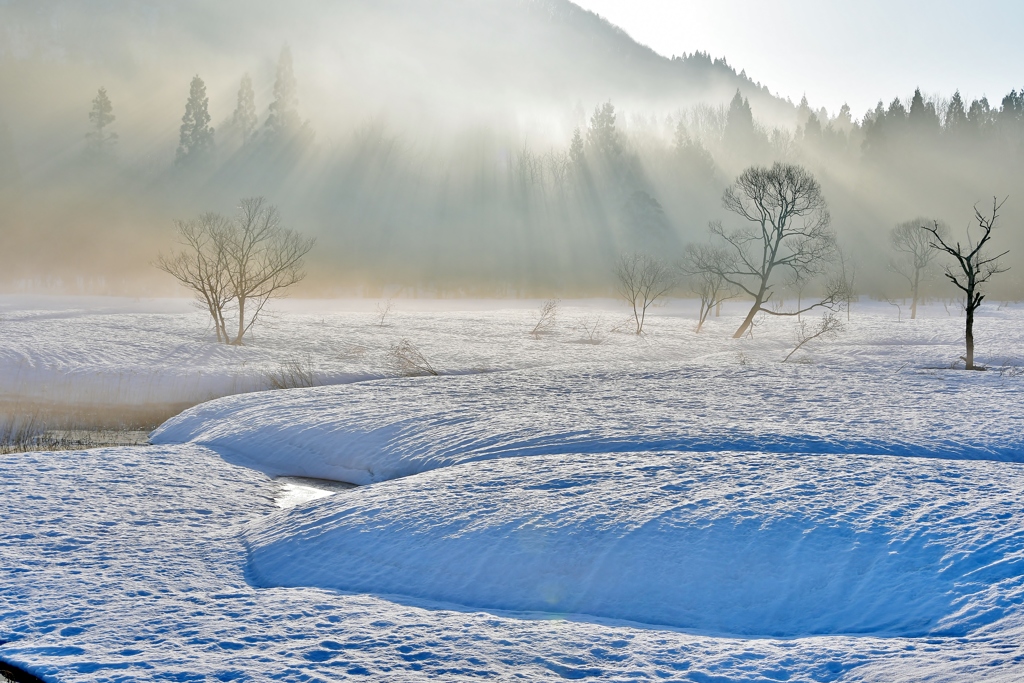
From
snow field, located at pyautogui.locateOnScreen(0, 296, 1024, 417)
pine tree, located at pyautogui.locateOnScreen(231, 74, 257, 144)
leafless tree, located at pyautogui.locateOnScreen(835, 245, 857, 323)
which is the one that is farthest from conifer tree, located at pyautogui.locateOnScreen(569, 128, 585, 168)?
snow field, located at pyautogui.locateOnScreen(0, 296, 1024, 417)

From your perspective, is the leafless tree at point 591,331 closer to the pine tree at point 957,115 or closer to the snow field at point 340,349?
the snow field at point 340,349

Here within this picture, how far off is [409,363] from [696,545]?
1887 cm

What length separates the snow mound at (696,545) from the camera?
23.3ft

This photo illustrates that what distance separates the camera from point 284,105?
4656 inches

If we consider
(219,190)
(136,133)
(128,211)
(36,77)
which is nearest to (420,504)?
(219,190)

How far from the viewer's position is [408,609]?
7309 millimetres

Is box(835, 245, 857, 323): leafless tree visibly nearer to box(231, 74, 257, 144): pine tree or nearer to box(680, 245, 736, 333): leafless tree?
box(680, 245, 736, 333): leafless tree

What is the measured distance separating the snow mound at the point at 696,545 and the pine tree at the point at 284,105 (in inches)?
4700

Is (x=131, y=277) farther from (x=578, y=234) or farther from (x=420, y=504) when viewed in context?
(x=420, y=504)

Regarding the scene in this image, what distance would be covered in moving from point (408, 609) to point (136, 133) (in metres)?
157

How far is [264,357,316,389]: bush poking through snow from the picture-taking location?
2327 centimetres

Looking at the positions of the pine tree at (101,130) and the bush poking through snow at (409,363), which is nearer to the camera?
the bush poking through snow at (409,363)

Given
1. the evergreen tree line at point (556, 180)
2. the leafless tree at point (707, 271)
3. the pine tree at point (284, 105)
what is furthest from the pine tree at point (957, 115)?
the pine tree at point (284, 105)

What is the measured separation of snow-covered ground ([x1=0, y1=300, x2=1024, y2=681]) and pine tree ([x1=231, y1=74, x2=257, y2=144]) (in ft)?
374
